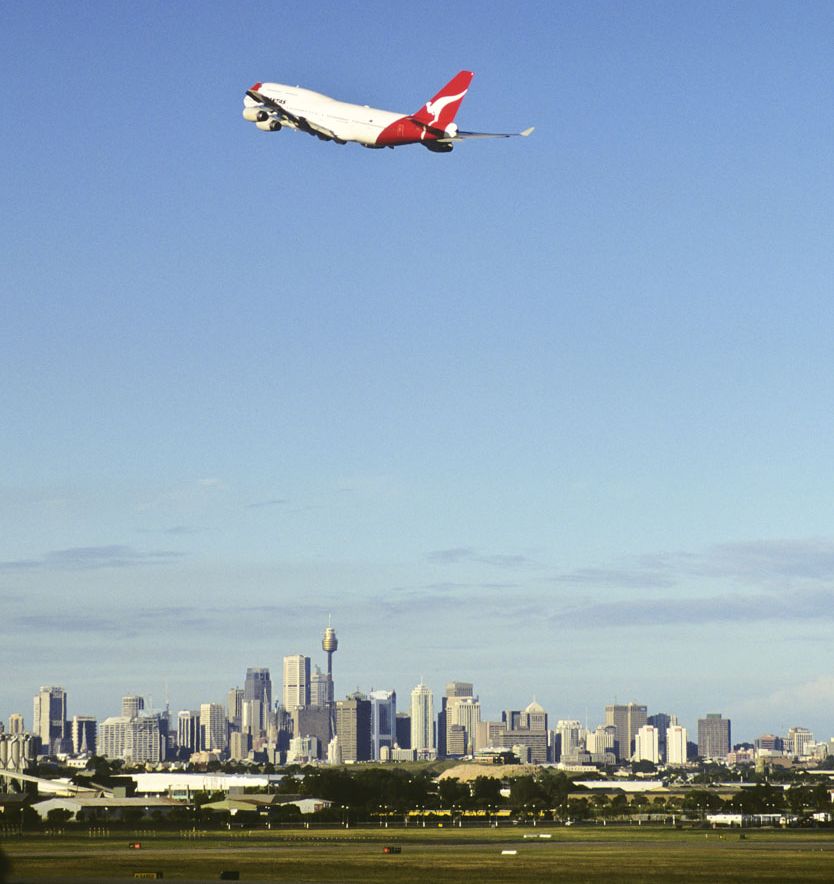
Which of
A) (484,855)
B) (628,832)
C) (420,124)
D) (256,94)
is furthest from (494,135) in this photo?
(628,832)

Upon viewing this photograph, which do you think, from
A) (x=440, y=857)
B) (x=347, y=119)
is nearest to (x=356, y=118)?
(x=347, y=119)

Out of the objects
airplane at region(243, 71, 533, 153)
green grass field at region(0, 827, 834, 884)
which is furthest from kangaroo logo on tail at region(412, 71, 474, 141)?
green grass field at region(0, 827, 834, 884)

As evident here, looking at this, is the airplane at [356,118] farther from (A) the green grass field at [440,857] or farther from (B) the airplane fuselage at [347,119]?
(A) the green grass field at [440,857]

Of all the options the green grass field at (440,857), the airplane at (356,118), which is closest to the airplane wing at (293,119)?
the airplane at (356,118)

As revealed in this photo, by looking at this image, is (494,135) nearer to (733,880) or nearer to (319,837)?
(733,880)

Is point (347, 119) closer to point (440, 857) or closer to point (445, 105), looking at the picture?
point (445, 105)

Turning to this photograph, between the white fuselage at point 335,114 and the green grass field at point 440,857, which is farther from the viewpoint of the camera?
the white fuselage at point 335,114

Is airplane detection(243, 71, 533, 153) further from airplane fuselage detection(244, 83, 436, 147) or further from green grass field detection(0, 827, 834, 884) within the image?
green grass field detection(0, 827, 834, 884)
